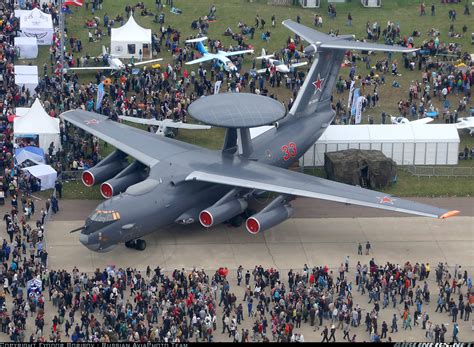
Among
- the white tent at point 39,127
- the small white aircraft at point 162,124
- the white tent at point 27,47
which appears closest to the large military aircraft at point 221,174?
the white tent at point 39,127

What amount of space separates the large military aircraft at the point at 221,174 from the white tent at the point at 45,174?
3.01 meters

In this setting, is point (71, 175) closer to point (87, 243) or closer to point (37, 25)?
point (87, 243)

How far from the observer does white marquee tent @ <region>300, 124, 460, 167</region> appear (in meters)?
89.2

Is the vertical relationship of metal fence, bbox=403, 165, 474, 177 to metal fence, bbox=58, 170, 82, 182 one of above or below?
above

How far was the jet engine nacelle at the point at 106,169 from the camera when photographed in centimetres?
8255

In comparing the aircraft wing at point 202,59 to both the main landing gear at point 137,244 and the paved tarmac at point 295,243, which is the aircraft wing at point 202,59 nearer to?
the paved tarmac at point 295,243

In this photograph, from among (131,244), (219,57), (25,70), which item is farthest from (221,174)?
(219,57)

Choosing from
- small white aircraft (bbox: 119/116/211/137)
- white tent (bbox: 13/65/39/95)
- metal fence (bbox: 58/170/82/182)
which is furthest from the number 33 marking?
white tent (bbox: 13/65/39/95)

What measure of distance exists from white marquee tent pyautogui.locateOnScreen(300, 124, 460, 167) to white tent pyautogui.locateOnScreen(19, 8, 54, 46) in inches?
1167

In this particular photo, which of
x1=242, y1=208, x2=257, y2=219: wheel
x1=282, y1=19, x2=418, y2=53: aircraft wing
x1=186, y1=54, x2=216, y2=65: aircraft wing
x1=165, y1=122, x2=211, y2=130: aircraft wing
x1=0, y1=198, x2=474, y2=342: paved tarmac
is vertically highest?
x1=282, y1=19, x2=418, y2=53: aircraft wing

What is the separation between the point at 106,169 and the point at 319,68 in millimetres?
15713

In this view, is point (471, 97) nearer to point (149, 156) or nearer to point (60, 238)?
point (149, 156)

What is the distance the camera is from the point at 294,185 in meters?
77.2

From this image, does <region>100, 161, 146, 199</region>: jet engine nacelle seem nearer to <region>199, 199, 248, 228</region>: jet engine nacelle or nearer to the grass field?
<region>199, 199, 248, 228</region>: jet engine nacelle
